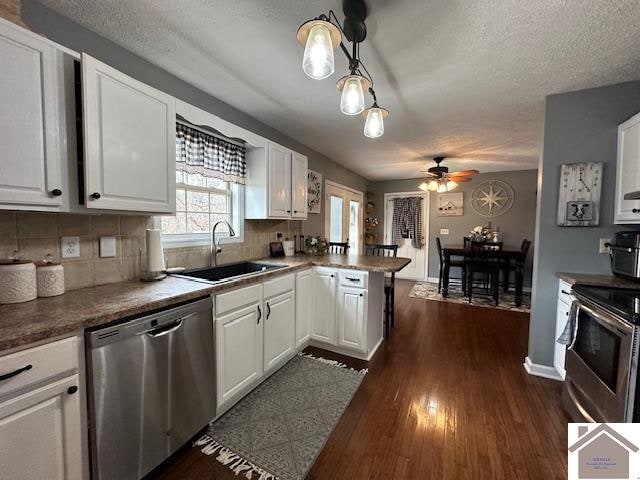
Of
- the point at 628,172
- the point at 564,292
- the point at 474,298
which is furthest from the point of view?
the point at 474,298

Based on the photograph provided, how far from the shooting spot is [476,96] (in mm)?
2252

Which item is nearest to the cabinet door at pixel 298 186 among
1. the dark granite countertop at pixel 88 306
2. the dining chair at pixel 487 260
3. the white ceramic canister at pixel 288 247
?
the white ceramic canister at pixel 288 247

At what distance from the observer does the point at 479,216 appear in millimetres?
5500

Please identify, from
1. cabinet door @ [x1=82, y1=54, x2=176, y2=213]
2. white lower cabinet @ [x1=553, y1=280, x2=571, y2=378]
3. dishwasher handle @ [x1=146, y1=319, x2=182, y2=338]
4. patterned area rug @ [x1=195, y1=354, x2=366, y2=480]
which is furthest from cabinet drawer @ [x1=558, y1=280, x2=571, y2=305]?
cabinet door @ [x1=82, y1=54, x2=176, y2=213]

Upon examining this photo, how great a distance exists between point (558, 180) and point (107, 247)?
3.40m

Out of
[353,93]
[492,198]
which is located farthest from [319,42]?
[492,198]

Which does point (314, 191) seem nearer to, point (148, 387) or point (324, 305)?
point (324, 305)

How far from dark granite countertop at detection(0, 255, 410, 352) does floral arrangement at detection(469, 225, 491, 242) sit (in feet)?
15.4

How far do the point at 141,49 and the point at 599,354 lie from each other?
334 centimetres

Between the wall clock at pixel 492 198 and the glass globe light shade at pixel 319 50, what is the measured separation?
5.47 metres

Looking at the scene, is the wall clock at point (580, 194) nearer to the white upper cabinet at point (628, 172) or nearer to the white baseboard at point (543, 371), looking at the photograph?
the white upper cabinet at point (628, 172)

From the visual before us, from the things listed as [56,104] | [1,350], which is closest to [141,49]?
[56,104]

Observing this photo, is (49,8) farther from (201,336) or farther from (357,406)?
(357,406)

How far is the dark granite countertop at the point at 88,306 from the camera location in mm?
910
